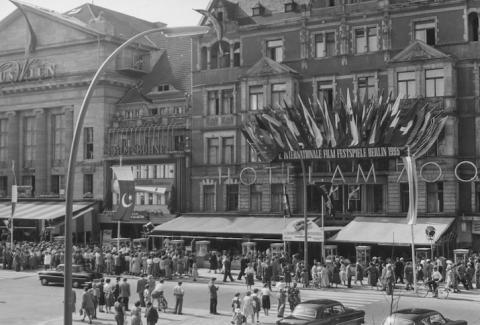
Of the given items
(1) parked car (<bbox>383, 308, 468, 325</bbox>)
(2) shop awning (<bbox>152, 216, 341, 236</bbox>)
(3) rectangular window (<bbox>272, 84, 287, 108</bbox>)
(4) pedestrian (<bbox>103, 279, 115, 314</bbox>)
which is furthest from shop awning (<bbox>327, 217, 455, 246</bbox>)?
(1) parked car (<bbox>383, 308, 468, 325</bbox>)

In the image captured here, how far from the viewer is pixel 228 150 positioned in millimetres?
55438

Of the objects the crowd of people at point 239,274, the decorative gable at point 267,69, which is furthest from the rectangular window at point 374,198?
the decorative gable at point 267,69

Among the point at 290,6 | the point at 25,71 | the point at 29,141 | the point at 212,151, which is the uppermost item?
the point at 290,6

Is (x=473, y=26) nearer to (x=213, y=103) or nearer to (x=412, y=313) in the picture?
(x=213, y=103)

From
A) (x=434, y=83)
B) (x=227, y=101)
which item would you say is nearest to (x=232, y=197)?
(x=227, y=101)

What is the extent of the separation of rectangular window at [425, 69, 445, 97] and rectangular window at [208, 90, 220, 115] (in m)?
15.9

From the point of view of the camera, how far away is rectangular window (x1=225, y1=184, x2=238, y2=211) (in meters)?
55.1

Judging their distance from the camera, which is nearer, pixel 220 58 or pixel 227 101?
pixel 227 101

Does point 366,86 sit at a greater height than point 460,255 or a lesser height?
greater

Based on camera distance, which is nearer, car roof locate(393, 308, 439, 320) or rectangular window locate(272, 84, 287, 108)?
car roof locate(393, 308, 439, 320)

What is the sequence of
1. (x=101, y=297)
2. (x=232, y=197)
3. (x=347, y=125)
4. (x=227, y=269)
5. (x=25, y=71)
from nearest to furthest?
(x=101, y=297), (x=227, y=269), (x=347, y=125), (x=232, y=197), (x=25, y=71)

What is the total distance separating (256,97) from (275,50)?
3.68 metres

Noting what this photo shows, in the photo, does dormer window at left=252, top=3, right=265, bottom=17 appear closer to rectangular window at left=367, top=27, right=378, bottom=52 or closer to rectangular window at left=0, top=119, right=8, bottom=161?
rectangular window at left=367, top=27, right=378, bottom=52

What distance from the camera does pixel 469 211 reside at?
4697 centimetres
